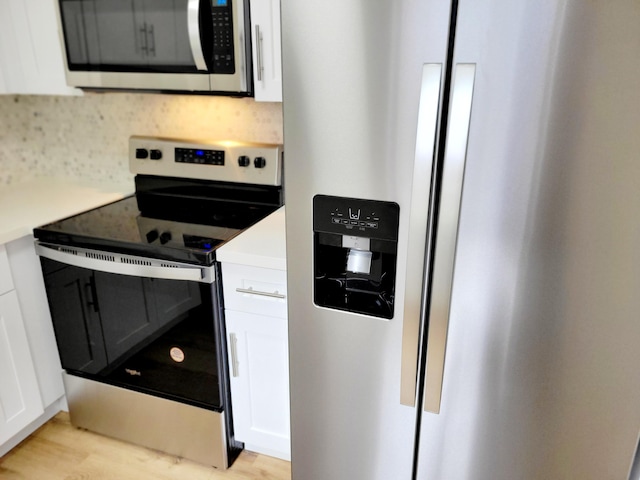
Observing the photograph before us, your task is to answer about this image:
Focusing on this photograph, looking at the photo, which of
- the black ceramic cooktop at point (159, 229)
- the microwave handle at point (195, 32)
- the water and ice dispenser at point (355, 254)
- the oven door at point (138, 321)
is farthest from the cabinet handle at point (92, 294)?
the water and ice dispenser at point (355, 254)

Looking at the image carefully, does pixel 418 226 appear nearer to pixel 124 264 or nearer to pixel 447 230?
pixel 447 230

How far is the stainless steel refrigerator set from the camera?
2.87ft

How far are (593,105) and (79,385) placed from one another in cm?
196

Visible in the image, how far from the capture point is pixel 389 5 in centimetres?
92

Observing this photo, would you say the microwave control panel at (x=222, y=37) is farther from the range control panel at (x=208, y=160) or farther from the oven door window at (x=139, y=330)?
the oven door window at (x=139, y=330)

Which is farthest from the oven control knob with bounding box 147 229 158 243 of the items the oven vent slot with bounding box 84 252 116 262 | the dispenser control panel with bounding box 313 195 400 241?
the dispenser control panel with bounding box 313 195 400 241

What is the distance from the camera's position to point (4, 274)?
1.71 meters

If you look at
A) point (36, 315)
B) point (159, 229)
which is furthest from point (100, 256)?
point (36, 315)

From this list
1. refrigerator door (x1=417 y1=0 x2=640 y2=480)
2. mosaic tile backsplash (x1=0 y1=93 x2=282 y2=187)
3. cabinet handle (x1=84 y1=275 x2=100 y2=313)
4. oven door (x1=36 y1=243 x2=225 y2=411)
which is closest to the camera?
refrigerator door (x1=417 y1=0 x2=640 y2=480)

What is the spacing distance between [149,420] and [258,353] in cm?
58

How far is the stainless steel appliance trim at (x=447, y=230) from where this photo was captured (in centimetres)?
91

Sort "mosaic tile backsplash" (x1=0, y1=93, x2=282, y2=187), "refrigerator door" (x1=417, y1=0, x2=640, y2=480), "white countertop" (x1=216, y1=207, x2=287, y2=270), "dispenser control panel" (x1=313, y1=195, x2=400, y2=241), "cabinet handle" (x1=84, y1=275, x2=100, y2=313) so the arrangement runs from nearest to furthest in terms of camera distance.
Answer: "refrigerator door" (x1=417, y1=0, x2=640, y2=480) → "dispenser control panel" (x1=313, y1=195, x2=400, y2=241) → "white countertop" (x1=216, y1=207, x2=287, y2=270) → "cabinet handle" (x1=84, y1=275, x2=100, y2=313) → "mosaic tile backsplash" (x1=0, y1=93, x2=282, y2=187)

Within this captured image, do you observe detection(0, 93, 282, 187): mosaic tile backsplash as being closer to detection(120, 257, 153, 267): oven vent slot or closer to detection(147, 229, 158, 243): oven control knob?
detection(147, 229, 158, 243): oven control knob

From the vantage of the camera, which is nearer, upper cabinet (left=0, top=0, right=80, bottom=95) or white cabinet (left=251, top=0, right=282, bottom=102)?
white cabinet (left=251, top=0, right=282, bottom=102)
